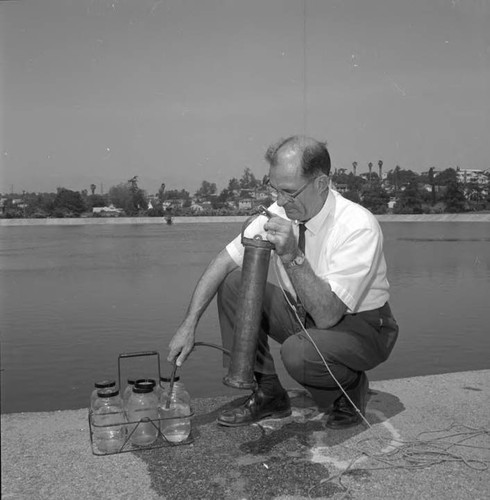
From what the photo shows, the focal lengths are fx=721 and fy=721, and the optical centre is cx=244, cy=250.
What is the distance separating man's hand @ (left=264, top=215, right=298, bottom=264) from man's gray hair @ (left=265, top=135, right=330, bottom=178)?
1.28 feet

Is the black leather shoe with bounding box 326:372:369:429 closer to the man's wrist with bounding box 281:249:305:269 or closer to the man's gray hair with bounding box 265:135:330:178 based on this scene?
the man's wrist with bounding box 281:249:305:269

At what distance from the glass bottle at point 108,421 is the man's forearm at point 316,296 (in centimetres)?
92

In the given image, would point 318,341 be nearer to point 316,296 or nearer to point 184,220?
point 316,296

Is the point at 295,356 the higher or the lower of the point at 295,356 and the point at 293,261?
the lower

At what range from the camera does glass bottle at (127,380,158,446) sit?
3.16 metres

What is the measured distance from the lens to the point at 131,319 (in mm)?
7391

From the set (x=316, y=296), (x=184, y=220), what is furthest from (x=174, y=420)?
(x=184, y=220)

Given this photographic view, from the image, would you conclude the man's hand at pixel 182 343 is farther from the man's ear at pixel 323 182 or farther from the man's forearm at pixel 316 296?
the man's ear at pixel 323 182

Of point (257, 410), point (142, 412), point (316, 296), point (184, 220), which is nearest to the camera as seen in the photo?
point (316, 296)

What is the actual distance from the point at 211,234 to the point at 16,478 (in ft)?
61.0

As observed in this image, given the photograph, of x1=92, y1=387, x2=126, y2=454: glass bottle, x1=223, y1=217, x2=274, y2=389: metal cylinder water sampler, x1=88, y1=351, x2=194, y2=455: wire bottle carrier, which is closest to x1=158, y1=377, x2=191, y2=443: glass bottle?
A: x1=88, y1=351, x2=194, y2=455: wire bottle carrier

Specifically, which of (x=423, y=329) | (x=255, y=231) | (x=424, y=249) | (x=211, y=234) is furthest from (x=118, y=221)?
(x=255, y=231)

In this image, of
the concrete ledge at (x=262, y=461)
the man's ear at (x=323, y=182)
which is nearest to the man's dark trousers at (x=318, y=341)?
the concrete ledge at (x=262, y=461)

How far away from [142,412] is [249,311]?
66 centimetres
